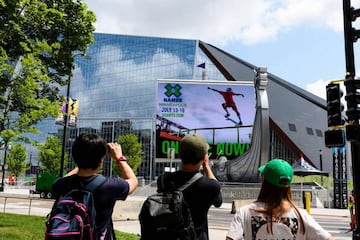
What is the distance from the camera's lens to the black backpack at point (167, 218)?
2822mm

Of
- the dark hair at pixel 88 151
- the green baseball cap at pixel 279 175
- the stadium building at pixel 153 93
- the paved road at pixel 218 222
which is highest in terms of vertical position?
the stadium building at pixel 153 93

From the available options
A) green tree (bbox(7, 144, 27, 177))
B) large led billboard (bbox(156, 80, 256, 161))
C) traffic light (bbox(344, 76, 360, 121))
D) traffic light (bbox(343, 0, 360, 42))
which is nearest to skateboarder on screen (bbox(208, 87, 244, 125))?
large led billboard (bbox(156, 80, 256, 161))

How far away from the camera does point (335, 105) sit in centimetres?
895

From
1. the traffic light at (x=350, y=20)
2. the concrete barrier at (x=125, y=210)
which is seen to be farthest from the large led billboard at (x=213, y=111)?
the traffic light at (x=350, y=20)

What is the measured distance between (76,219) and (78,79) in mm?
117637

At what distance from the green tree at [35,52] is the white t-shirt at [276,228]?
930 cm

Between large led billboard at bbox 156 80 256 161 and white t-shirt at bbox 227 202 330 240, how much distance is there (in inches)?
1725

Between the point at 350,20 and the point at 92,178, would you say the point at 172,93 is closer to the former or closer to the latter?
the point at 350,20

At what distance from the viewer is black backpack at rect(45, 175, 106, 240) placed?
2605 mm

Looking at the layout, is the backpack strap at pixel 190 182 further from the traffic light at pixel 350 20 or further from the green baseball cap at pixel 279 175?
the traffic light at pixel 350 20

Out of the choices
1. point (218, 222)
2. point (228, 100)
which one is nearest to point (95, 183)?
point (218, 222)

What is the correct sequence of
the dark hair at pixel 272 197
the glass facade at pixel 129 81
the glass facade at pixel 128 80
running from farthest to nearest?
the glass facade at pixel 128 80 < the glass facade at pixel 129 81 < the dark hair at pixel 272 197

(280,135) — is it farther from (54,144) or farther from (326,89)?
(326,89)

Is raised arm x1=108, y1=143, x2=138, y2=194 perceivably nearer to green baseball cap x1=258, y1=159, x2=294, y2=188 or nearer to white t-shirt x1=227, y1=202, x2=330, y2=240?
white t-shirt x1=227, y1=202, x2=330, y2=240
